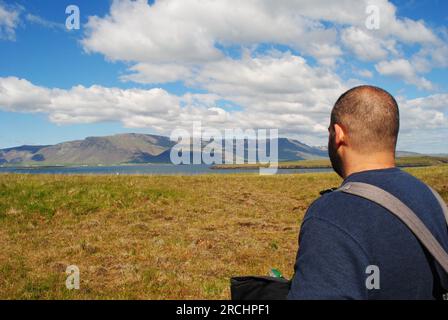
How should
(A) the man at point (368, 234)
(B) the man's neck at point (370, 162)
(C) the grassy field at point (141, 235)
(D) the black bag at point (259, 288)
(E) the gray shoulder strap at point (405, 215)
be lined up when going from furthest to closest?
(C) the grassy field at point (141, 235)
(D) the black bag at point (259, 288)
(B) the man's neck at point (370, 162)
(E) the gray shoulder strap at point (405, 215)
(A) the man at point (368, 234)

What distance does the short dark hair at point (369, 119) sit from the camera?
3.16 metres

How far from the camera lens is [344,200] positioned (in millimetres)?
2811

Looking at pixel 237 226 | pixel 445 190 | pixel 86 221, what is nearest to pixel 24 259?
pixel 86 221

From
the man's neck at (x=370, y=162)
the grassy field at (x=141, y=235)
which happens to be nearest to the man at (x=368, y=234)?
the man's neck at (x=370, y=162)

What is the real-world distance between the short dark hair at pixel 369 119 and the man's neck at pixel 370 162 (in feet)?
0.19

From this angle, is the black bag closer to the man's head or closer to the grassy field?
the man's head

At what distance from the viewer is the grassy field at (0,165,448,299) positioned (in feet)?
37.7

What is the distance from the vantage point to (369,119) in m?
3.16

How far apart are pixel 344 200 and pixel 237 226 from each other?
17927 millimetres

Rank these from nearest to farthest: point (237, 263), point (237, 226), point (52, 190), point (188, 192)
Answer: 1. point (237, 263)
2. point (237, 226)
3. point (52, 190)
4. point (188, 192)

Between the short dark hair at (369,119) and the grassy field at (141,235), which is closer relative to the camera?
the short dark hair at (369,119)

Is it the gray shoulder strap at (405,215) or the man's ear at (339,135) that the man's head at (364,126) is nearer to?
the man's ear at (339,135)

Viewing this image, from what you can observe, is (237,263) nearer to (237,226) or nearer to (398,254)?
(237,226)

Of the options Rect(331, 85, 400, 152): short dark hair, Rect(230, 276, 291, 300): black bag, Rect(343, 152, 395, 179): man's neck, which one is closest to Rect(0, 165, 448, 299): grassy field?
Rect(230, 276, 291, 300): black bag
